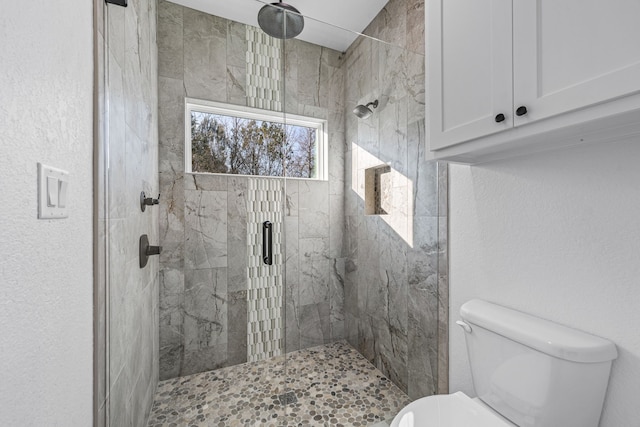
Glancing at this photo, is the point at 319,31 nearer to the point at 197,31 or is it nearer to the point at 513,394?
the point at 197,31

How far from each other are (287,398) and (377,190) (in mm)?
1405

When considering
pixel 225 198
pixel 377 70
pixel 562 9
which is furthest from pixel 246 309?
pixel 562 9

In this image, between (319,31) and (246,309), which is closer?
(319,31)

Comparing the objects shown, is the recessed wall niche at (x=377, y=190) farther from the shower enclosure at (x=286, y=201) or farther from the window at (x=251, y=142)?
the window at (x=251, y=142)

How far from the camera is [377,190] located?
5.42 ft

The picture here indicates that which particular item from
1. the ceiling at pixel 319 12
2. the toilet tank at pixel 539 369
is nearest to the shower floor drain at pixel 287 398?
the toilet tank at pixel 539 369

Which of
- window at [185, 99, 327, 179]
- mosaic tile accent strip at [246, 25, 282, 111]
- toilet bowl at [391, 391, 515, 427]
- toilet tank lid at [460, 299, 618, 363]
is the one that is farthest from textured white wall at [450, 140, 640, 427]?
mosaic tile accent strip at [246, 25, 282, 111]

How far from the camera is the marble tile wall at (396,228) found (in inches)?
61.4

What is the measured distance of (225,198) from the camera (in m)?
1.80

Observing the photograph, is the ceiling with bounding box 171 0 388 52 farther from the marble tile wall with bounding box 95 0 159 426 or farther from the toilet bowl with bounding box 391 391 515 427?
the toilet bowl with bounding box 391 391 515 427

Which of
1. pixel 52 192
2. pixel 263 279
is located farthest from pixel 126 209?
pixel 263 279

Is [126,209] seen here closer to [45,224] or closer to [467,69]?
[45,224]

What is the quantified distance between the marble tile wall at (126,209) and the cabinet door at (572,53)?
52.7 inches

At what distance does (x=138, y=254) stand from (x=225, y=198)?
0.61 m
